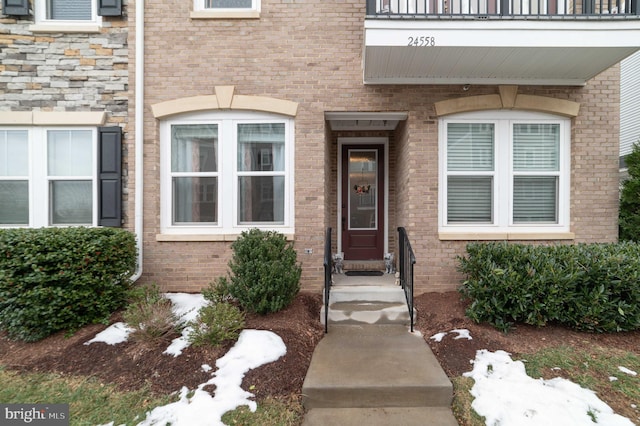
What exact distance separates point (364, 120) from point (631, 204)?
431 centimetres

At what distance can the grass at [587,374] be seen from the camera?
260cm

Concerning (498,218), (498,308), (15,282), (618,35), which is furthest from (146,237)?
(618,35)

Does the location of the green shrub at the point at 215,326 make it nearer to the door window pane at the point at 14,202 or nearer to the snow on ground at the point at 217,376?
the snow on ground at the point at 217,376

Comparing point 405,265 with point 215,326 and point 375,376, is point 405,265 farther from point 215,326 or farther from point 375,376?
point 215,326

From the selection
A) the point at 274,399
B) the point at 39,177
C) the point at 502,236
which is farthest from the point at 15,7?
the point at 502,236

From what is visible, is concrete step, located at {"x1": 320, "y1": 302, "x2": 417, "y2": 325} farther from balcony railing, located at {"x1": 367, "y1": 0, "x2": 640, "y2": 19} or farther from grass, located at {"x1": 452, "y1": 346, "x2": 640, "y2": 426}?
balcony railing, located at {"x1": 367, "y1": 0, "x2": 640, "y2": 19}

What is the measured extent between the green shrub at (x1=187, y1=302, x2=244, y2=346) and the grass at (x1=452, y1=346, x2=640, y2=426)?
2311 millimetres

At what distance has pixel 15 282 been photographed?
3.46 metres

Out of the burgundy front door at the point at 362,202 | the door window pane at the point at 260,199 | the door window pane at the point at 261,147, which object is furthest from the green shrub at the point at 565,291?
the door window pane at the point at 261,147

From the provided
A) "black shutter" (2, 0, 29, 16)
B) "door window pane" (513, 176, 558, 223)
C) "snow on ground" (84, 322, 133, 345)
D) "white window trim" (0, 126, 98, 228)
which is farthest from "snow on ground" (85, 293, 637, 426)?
"black shutter" (2, 0, 29, 16)

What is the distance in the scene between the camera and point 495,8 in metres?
3.97

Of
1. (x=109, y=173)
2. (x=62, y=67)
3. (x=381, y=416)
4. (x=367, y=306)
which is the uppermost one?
(x=62, y=67)

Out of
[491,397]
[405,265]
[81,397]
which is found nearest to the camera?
[491,397]

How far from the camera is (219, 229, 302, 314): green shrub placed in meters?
3.75
